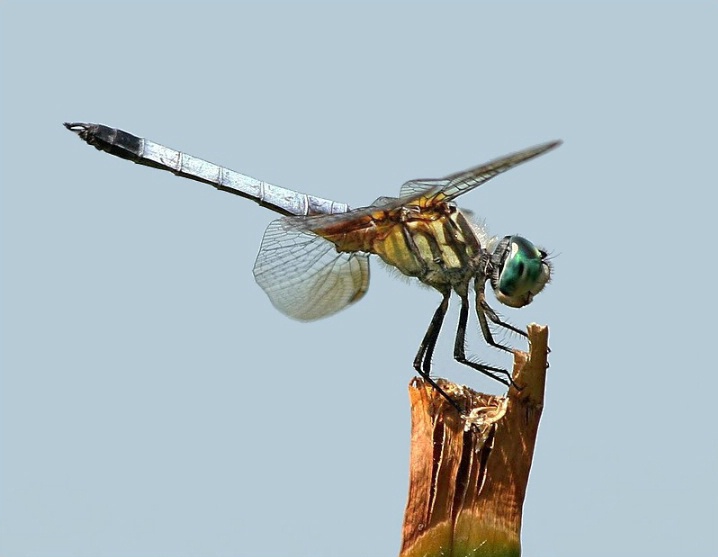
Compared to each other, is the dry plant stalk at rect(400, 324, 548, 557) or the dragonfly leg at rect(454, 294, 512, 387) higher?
the dragonfly leg at rect(454, 294, 512, 387)

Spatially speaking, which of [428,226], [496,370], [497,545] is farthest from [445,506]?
[428,226]

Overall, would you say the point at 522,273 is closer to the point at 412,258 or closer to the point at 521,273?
the point at 521,273

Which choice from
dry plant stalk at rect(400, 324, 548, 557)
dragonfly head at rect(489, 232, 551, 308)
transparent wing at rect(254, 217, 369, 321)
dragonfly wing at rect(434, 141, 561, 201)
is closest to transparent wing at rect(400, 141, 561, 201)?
dragonfly wing at rect(434, 141, 561, 201)

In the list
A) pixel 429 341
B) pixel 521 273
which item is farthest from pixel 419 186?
pixel 429 341

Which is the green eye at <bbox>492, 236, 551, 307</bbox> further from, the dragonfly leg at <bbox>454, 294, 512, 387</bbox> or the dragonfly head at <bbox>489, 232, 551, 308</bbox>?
the dragonfly leg at <bbox>454, 294, 512, 387</bbox>

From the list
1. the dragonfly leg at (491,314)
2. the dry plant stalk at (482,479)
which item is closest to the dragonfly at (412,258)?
the dragonfly leg at (491,314)

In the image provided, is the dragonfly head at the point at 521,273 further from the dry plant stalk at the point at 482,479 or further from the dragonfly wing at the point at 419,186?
the dry plant stalk at the point at 482,479

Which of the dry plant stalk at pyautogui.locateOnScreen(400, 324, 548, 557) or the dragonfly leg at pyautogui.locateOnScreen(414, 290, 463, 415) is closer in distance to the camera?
the dry plant stalk at pyautogui.locateOnScreen(400, 324, 548, 557)
